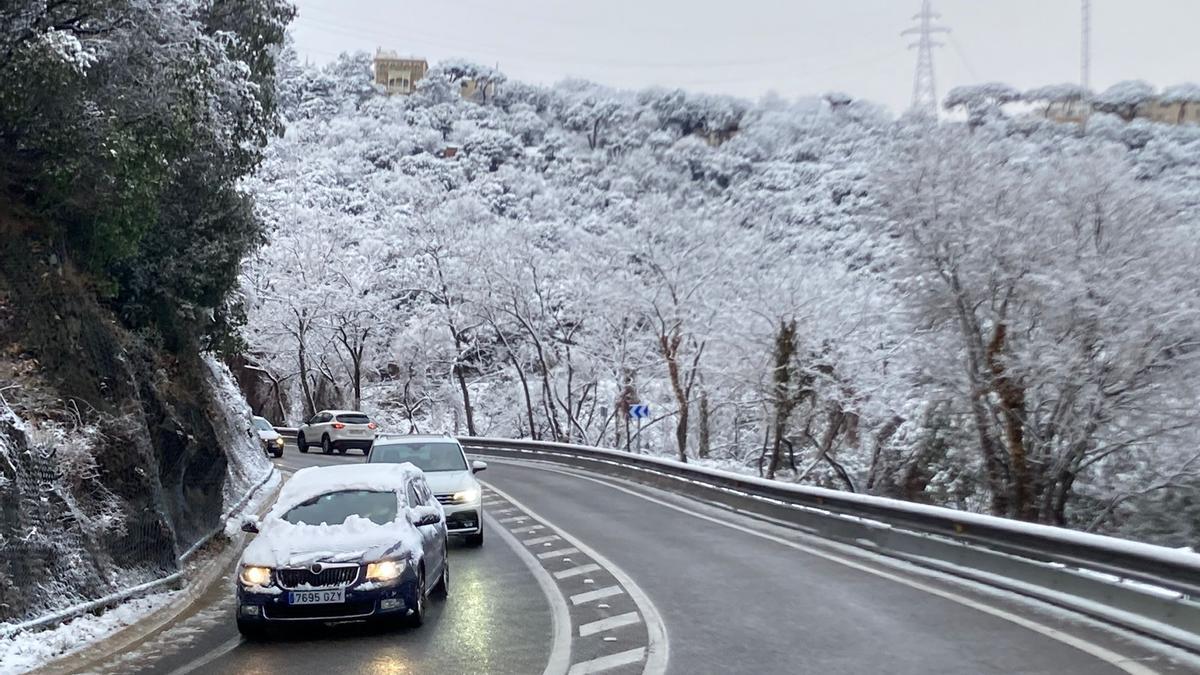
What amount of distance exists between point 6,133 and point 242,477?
1039 cm

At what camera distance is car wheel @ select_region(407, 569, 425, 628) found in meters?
9.70

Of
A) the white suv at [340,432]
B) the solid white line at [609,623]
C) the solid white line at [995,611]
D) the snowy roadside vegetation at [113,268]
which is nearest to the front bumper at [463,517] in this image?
the snowy roadside vegetation at [113,268]

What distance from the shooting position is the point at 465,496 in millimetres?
16391

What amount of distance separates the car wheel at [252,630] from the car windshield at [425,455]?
25.4 feet

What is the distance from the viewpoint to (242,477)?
22.0 metres

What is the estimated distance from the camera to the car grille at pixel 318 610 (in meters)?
9.34

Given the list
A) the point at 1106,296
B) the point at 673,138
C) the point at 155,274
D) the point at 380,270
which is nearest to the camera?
the point at 155,274

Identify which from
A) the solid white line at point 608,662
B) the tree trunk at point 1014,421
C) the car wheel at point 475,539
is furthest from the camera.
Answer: the tree trunk at point 1014,421

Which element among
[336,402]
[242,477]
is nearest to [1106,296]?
[242,477]

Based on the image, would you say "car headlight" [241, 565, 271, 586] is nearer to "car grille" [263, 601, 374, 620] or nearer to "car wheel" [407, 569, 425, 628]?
"car grille" [263, 601, 374, 620]

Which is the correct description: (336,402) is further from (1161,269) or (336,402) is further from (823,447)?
(1161,269)

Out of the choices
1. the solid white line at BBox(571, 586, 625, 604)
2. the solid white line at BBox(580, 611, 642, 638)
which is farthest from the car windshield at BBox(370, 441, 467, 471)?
the solid white line at BBox(580, 611, 642, 638)

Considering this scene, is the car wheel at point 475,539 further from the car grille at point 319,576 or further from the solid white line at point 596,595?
the car grille at point 319,576

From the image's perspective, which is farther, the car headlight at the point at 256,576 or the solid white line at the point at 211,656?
the car headlight at the point at 256,576
